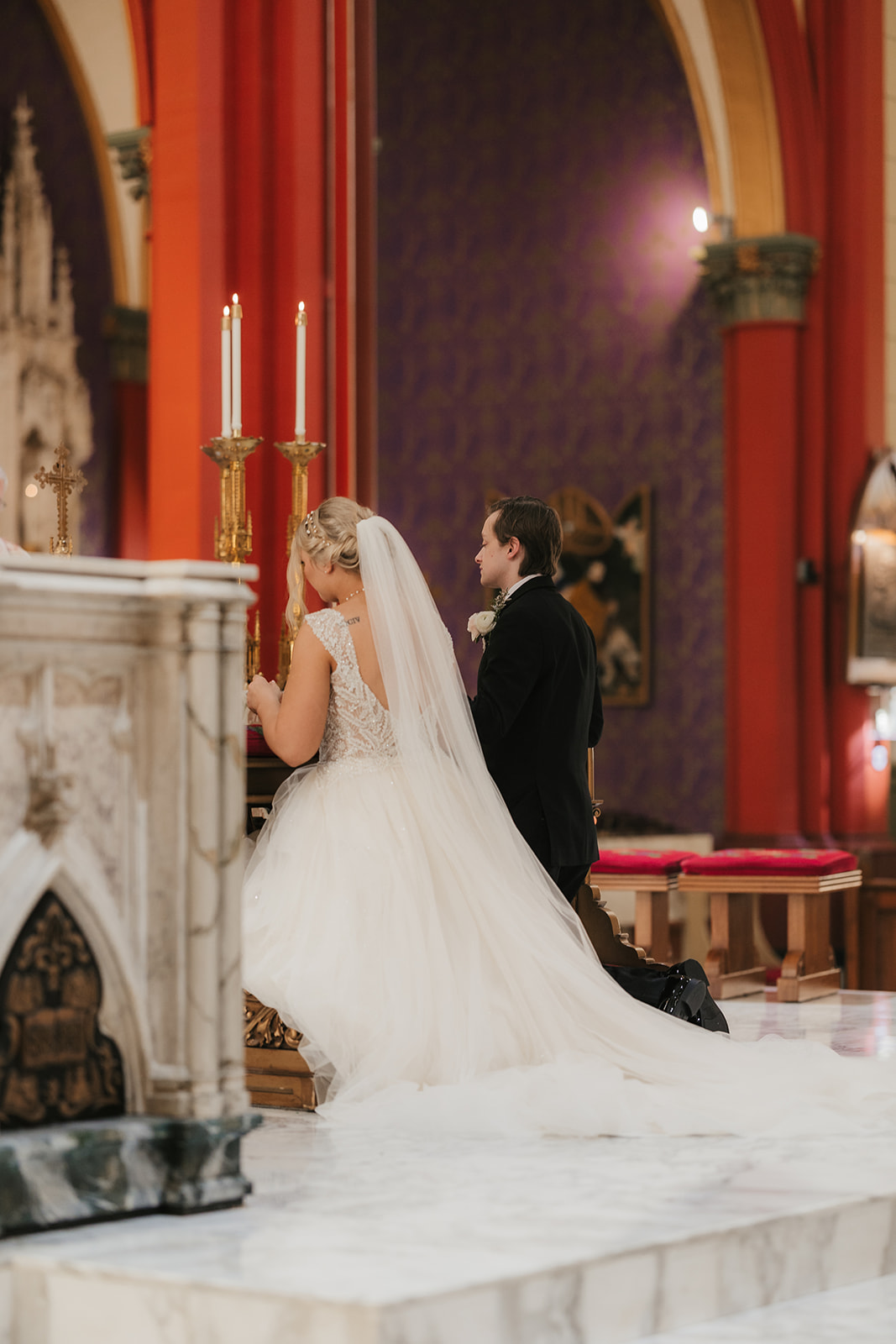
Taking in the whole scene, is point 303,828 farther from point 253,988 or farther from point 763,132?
point 763,132

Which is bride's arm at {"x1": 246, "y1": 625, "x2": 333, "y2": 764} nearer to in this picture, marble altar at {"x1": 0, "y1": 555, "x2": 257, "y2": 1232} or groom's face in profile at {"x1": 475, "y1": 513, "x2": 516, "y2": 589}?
groom's face in profile at {"x1": 475, "y1": 513, "x2": 516, "y2": 589}

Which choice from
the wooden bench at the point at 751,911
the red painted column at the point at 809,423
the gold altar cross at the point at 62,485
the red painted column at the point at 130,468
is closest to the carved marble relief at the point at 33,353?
the red painted column at the point at 130,468

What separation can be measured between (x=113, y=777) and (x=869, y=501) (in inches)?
327

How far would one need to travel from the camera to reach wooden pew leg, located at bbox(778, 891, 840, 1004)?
6734 millimetres

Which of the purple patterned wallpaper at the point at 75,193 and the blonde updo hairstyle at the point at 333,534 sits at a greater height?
the purple patterned wallpaper at the point at 75,193

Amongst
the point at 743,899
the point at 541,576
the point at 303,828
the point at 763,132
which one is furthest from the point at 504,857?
the point at 763,132

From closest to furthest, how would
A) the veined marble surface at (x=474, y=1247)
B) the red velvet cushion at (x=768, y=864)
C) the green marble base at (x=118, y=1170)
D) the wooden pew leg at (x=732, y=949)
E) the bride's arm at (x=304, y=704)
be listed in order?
1. the veined marble surface at (x=474, y=1247)
2. the green marble base at (x=118, y=1170)
3. the bride's arm at (x=304, y=704)
4. the wooden pew leg at (x=732, y=949)
5. the red velvet cushion at (x=768, y=864)

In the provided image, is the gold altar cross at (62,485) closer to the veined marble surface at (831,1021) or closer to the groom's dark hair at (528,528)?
the groom's dark hair at (528,528)

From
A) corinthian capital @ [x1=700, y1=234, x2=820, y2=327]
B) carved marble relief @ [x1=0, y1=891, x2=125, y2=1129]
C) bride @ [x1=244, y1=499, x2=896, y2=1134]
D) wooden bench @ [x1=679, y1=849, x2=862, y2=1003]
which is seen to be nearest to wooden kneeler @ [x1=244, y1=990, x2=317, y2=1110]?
bride @ [x1=244, y1=499, x2=896, y2=1134]

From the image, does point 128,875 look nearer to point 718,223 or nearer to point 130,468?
point 130,468

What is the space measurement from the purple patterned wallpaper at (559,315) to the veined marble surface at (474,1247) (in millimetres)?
8085

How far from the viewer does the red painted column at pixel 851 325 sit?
10828 mm

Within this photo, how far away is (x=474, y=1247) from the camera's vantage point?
9.23 feet

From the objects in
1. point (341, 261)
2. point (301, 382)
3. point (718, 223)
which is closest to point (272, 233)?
point (341, 261)
